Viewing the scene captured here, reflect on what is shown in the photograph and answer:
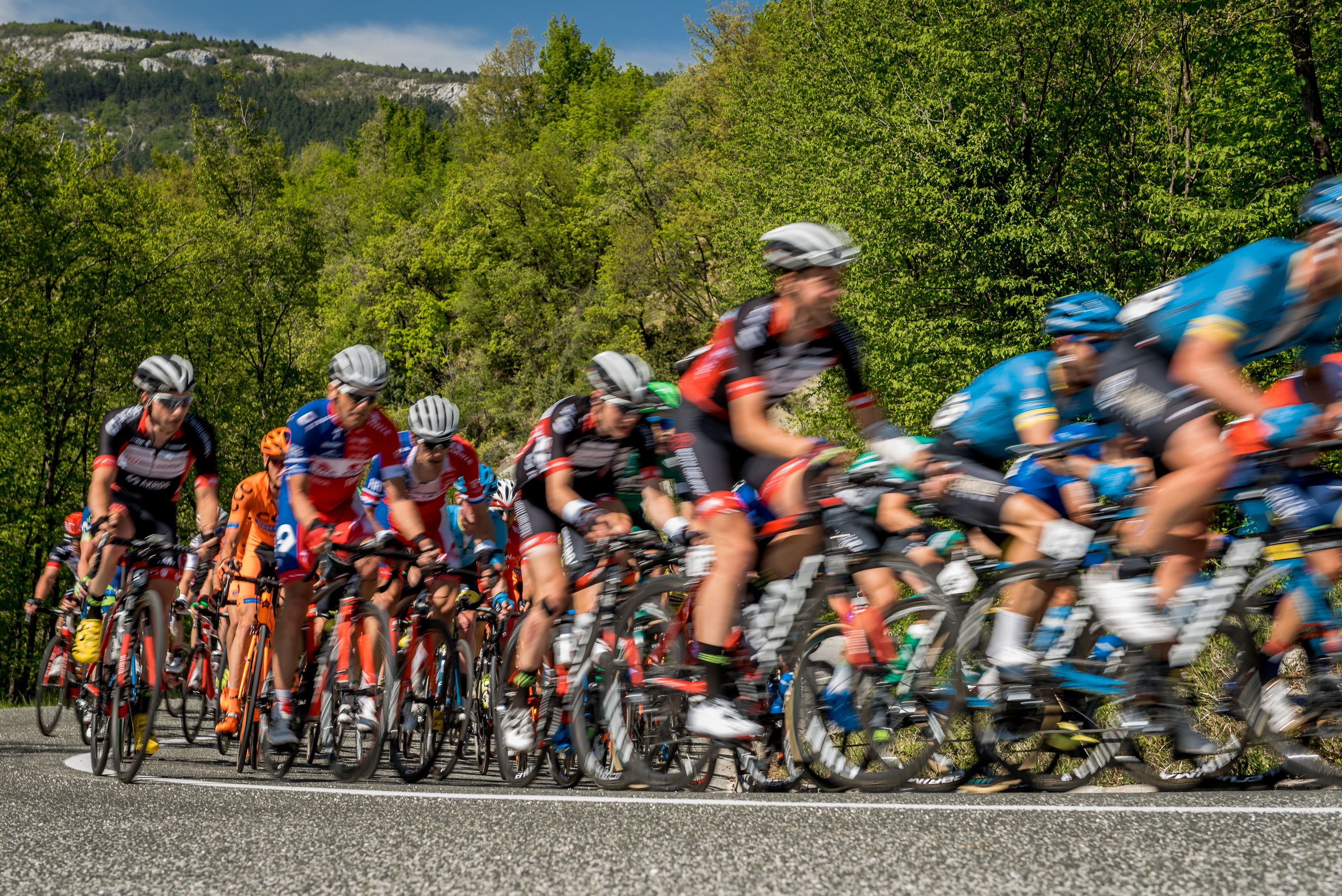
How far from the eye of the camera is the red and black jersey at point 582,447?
231 inches

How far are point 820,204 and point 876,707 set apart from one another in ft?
73.1

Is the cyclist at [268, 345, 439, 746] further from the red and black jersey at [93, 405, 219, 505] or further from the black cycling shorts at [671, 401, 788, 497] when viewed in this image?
the black cycling shorts at [671, 401, 788, 497]

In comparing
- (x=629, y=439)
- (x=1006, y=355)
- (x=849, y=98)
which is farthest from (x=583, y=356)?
(x=629, y=439)

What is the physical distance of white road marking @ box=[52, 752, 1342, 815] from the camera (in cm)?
353

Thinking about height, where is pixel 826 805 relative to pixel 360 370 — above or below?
below

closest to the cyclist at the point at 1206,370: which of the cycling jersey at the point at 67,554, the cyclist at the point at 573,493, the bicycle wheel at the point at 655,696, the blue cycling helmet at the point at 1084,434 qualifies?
the blue cycling helmet at the point at 1084,434

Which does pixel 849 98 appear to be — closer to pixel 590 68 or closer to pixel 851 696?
pixel 851 696

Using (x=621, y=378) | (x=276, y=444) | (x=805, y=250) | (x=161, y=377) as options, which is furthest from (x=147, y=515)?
(x=805, y=250)

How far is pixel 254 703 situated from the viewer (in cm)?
627

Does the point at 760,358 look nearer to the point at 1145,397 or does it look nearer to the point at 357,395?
the point at 1145,397

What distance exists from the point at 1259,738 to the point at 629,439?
333 cm


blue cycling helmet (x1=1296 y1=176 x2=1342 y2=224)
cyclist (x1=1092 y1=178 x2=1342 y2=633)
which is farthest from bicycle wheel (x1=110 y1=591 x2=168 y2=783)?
blue cycling helmet (x1=1296 y1=176 x2=1342 y2=224)

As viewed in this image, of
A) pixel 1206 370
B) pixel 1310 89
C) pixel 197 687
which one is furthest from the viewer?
pixel 1310 89

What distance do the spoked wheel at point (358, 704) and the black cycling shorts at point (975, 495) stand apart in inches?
126
